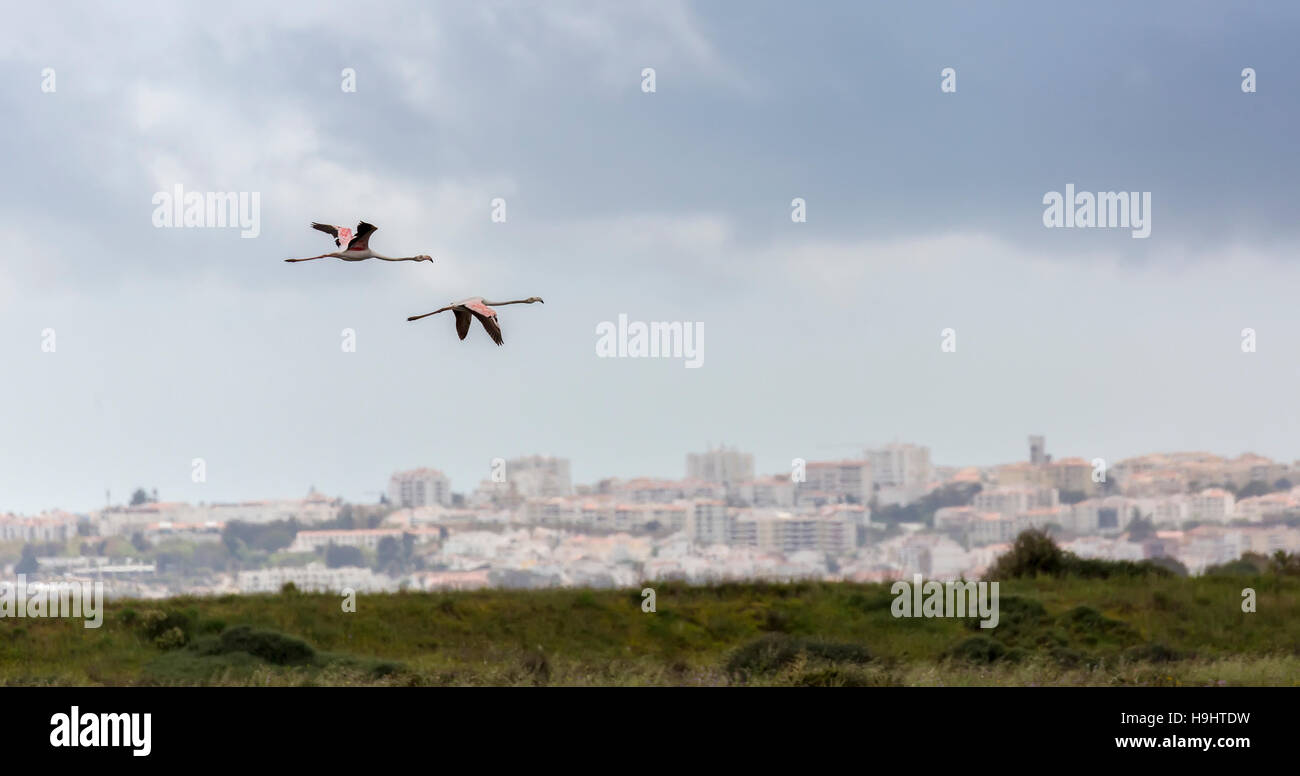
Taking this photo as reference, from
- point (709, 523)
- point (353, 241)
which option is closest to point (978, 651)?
point (353, 241)

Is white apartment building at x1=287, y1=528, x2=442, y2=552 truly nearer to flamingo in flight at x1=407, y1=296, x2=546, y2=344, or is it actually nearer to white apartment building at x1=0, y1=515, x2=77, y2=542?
white apartment building at x1=0, y1=515, x2=77, y2=542

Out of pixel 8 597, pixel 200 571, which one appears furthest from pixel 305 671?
pixel 200 571

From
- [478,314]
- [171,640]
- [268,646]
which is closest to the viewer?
[478,314]

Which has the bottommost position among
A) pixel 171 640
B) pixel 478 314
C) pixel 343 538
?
pixel 343 538

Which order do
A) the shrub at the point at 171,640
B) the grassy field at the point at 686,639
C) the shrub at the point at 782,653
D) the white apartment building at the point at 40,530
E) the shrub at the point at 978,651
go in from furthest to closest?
the white apartment building at the point at 40,530 → the shrub at the point at 171,640 → the shrub at the point at 978,651 → the shrub at the point at 782,653 → the grassy field at the point at 686,639

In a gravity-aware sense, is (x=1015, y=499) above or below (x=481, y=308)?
below

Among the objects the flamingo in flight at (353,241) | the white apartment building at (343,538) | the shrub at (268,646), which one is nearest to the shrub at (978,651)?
the shrub at (268,646)

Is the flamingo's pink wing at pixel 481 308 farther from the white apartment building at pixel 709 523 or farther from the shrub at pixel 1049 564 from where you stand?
the white apartment building at pixel 709 523

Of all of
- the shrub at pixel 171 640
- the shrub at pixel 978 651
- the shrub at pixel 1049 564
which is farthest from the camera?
the shrub at pixel 1049 564

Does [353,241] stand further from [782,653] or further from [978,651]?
[978,651]
